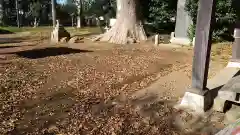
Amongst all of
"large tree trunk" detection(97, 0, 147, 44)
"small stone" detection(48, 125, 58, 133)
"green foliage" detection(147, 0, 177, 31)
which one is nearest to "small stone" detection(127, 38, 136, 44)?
"large tree trunk" detection(97, 0, 147, 44)

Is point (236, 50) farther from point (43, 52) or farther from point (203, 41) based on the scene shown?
point (43, 52)

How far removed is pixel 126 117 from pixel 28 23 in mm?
39075

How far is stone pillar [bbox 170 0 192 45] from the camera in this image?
1469 cm

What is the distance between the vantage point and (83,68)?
8.85 meters

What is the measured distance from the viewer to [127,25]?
51.5 feet

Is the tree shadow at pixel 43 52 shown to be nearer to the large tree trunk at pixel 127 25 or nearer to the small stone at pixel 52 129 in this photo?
the large tree trunk at pixel 127 25

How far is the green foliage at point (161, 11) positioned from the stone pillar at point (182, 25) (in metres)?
1.74

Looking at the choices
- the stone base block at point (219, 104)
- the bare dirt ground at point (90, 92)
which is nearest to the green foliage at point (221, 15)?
the bare dirt ground at point (90, 92)

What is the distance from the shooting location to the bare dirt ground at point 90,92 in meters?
4.47

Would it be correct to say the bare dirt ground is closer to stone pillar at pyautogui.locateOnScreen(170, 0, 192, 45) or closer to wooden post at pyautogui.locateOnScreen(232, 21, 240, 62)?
wooden post at pyautogui.locateOnScreen(232, 21, 240, 62)

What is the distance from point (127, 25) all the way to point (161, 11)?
2772mm

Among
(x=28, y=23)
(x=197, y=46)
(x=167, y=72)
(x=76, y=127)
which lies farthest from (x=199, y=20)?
(x=28, y=23)

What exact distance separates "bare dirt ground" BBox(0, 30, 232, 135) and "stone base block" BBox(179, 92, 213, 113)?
328mm

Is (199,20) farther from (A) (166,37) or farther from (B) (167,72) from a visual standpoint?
(A) (166,37)
